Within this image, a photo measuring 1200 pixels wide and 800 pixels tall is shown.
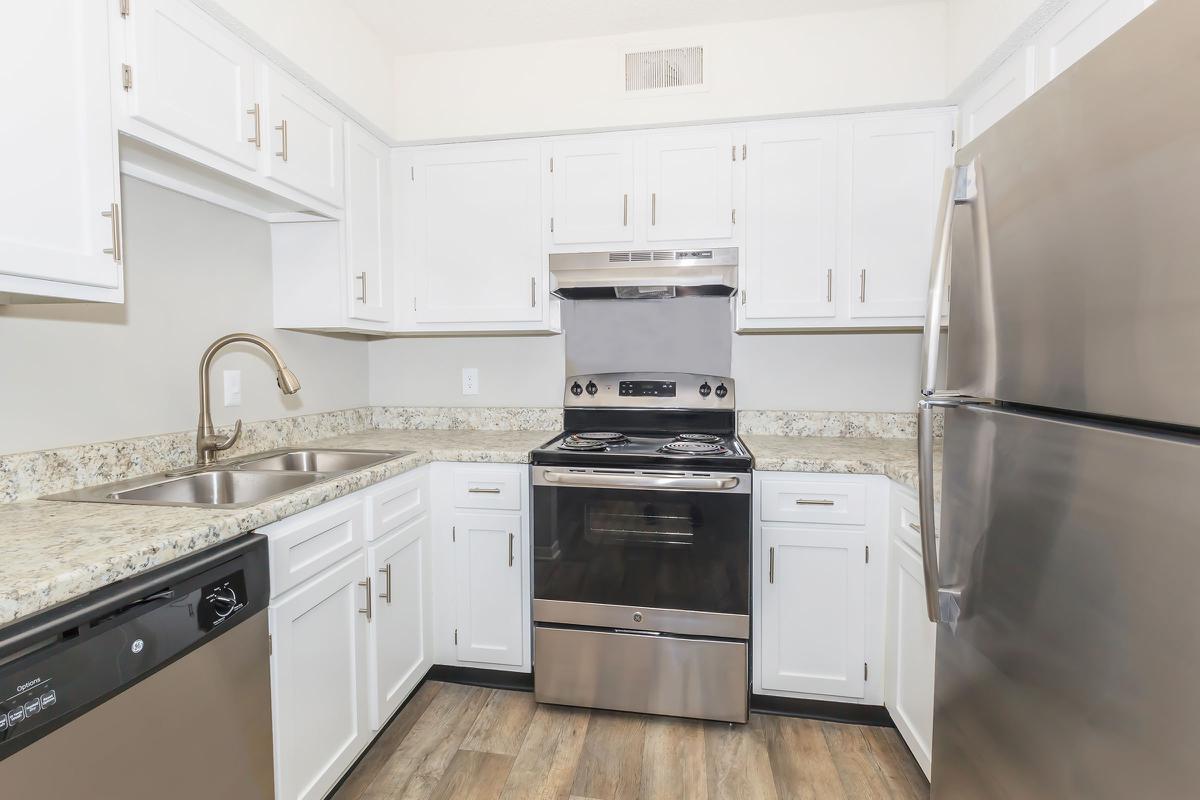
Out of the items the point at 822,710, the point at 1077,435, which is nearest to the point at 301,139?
the point at 1077,435

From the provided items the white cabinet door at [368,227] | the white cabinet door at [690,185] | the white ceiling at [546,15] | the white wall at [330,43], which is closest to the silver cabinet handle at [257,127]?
the white wall at [330,43]

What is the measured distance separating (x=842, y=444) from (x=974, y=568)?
1401mm

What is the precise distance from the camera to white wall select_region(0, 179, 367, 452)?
1406mm

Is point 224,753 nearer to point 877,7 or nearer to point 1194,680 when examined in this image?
point 1194,680

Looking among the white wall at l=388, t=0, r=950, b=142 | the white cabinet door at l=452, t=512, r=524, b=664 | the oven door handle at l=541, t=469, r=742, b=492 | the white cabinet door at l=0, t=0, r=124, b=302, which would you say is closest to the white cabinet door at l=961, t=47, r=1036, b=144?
the white wall at l=388, t=0, r=950, b=142

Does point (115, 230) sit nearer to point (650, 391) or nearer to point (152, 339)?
point (152, 339)

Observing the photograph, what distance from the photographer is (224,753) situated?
1160 mm

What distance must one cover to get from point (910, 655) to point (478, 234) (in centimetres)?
220

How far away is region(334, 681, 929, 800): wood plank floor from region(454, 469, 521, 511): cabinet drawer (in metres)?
0.74

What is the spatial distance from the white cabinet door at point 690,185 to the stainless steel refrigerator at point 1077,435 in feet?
4.28

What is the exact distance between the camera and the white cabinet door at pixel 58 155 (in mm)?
1040

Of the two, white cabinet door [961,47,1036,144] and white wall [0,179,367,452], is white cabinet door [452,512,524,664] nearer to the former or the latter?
white wall [0,179,367,452]

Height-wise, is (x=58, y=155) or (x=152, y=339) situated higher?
(x=58, y=155)

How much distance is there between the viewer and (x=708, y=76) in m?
2.22
